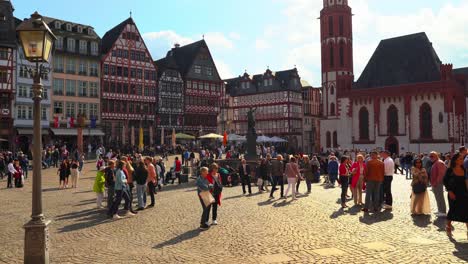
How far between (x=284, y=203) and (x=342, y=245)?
6.40 meters

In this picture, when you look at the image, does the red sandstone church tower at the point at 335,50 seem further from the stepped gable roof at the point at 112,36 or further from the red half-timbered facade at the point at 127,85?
the stepped gable roof at the point at 112,36

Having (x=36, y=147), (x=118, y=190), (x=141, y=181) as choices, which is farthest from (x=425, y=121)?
(x=36, y=147)

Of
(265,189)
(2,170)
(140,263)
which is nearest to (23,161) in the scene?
(2,170)

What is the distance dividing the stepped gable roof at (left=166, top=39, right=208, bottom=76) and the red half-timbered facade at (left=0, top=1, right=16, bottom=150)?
25323mm

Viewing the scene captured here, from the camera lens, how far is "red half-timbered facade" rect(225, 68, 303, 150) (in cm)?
7319

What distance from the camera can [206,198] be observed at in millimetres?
10820

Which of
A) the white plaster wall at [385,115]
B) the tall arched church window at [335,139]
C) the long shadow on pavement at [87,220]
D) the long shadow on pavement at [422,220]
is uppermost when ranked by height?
the white plaster wall at [385,115]

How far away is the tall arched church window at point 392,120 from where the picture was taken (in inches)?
2073

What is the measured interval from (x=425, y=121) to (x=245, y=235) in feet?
151

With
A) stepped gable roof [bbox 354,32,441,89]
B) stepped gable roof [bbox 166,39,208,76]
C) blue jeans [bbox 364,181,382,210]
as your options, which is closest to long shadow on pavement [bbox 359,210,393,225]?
blue jeans [bbox 364,181,382,210]

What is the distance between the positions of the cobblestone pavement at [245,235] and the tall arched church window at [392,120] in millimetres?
40027

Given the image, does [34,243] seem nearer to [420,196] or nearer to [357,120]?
[420,196]

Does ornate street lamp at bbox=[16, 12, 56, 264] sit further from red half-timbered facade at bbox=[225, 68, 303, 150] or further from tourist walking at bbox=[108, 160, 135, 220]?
red half-timbered facade at bbox=[225, 68, 303, 150]

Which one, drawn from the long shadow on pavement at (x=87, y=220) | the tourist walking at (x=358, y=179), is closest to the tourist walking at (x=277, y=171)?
the tourist walking at (x=358, y=179)
